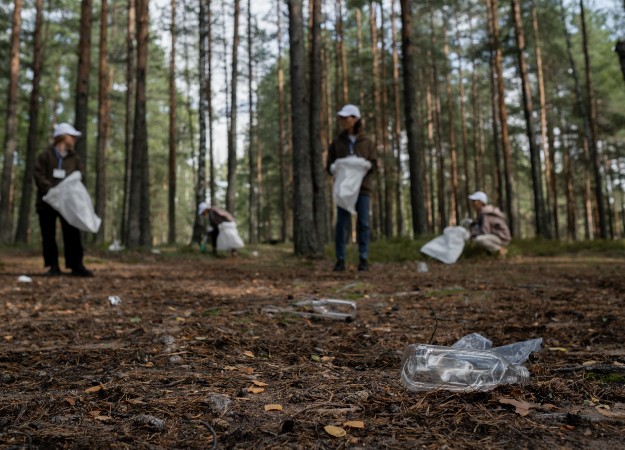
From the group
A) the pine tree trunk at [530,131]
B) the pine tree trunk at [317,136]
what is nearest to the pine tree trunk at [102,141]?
the pine tree trunk at [317,136]

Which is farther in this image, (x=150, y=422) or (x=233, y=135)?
(x=233, y=135)

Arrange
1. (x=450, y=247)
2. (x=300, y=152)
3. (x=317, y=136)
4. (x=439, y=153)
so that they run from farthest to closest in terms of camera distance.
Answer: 1. (x=439, y=153)
2. (x=317, y=136)
3. (x=300, y=152)
4. (x=450, y=247)

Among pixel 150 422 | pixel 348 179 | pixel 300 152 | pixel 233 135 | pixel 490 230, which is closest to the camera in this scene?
pixel 150 422

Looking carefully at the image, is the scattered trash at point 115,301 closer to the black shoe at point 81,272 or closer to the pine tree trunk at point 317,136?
the black shoe at point 81,272

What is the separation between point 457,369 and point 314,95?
12.7 m

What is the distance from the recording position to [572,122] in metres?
28.4

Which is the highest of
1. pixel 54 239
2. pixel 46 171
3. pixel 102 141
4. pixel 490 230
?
pixel 102 141

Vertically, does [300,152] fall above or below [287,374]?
above

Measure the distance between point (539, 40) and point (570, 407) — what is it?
2616cm

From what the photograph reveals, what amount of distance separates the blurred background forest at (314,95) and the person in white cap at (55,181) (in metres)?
4.48

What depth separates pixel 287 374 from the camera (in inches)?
83.0

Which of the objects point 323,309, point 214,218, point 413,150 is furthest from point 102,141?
point 323,309

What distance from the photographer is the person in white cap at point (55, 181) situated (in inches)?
251

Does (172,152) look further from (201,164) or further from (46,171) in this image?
(46,171)
